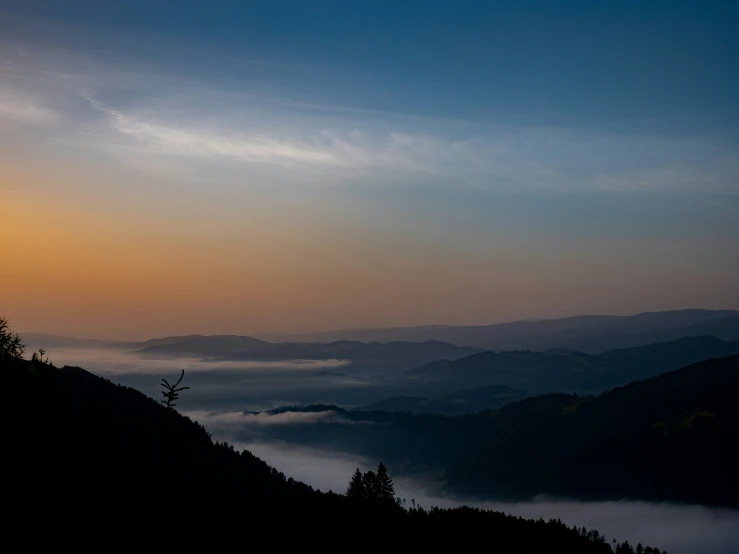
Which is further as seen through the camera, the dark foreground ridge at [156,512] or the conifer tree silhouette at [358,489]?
the conifer tree silhouette at [358,489]

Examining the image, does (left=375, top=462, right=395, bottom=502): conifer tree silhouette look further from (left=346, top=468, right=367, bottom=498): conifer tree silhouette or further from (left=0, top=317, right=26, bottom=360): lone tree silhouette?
(left=0, top=317, right=26, bottom=360): lone tree silhouette

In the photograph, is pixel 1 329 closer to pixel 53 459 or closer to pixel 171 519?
pixel 53 459

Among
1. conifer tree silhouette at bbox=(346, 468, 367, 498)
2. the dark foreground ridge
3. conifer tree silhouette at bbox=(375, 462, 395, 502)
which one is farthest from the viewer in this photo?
conifer tree silhouette at bbox=(346, 468, 367, 498)

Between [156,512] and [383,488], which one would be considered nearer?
[156,512]

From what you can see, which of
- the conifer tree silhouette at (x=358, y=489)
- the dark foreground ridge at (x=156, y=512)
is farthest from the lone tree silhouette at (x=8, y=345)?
the conifer tree silhouette at (x=358, y=489)

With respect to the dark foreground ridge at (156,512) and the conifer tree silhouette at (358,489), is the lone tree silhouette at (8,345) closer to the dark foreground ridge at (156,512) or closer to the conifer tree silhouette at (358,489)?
the dark foreground ridge at (156,512)

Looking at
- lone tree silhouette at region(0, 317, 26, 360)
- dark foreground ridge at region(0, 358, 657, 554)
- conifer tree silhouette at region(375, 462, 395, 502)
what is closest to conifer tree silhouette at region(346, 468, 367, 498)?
conifer tree silhouette at region(375, 462, 395, 502)

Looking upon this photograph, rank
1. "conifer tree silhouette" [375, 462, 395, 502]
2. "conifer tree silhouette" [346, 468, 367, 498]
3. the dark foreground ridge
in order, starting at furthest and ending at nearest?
1. "conifer tree silhouette" [346, 468, 367, 498]
2. "conifer tree silhouette" [375, 462, 395, 502]
3. the dark foreground ridge

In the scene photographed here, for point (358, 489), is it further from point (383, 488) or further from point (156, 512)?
point (156, 512)

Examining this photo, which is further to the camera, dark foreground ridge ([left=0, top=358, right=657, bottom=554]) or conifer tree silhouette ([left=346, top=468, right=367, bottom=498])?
conifer tree silhouette ([left=346, top=468, right=367, bottom=498])

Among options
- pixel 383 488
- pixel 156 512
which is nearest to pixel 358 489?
pixel 383 488

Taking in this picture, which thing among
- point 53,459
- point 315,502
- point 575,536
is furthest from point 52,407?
point 575,536

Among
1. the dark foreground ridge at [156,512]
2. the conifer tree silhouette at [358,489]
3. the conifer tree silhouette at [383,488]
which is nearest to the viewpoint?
the dark foreground ridge at [156,512]

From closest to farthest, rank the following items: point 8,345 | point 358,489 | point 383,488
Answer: point 8,345, point 383,488, point 358,489
